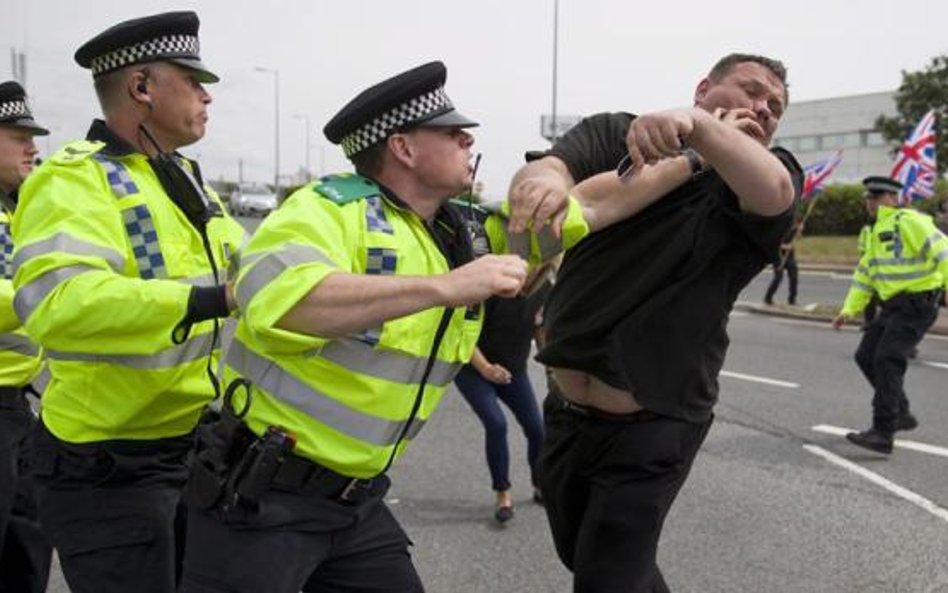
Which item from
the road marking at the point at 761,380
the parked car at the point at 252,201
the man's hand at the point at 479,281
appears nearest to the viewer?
the man's hand at the point at 479,281

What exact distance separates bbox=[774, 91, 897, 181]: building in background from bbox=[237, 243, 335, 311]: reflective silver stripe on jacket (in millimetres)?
49077

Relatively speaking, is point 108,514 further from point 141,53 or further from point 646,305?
point 646,305

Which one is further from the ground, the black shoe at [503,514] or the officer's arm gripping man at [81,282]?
the officer's arm gripping man at [81,282]

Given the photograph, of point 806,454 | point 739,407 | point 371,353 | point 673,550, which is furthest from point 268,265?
point 739,407

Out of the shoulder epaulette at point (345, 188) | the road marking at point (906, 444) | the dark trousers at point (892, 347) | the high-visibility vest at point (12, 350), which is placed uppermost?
the shoulder epaulette at point (345, 188)

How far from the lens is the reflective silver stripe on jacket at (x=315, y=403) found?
1841 millimetres

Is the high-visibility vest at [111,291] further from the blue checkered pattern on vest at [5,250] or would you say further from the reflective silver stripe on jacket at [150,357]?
the blue checkered pattern on vest at [5,250]

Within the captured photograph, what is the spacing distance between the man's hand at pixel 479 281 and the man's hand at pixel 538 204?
0.75 feet

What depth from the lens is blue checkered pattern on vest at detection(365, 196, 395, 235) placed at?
6.06 ft

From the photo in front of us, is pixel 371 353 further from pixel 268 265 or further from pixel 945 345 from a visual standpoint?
pixel 945 345

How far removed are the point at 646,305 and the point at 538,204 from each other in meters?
0.54

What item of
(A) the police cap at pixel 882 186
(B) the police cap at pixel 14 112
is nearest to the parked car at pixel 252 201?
(A) the police cap at pixel 882 186

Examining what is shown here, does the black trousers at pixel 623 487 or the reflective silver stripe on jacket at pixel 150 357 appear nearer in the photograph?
the reflective silver stripe on jacket at pixel 150 357

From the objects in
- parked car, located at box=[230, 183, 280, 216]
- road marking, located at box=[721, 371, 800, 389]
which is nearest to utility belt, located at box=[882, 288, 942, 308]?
road marking, located at box=[721, 371, 800, 389]
